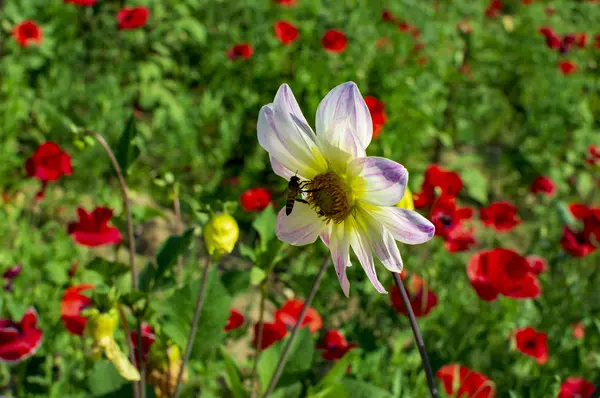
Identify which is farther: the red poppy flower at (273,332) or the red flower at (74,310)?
the red poppy flower at (273,332)

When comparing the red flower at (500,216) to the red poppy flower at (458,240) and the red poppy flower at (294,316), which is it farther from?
the red poppy flower at (294,316)

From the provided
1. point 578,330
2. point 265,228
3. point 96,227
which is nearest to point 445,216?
point 265,228

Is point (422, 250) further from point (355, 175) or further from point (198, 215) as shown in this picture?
point (355, 175)

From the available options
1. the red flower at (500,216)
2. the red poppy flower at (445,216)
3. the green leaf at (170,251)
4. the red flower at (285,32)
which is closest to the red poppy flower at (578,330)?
the red flower at (500,216)

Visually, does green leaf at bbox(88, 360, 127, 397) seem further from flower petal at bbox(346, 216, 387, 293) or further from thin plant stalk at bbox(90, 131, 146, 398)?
flower petal at bbox(346, 216, 387, 293)

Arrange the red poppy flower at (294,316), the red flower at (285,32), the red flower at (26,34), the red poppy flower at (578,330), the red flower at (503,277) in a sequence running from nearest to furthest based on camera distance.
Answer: the red flower at (503,277) < the red poppy flower at (294,316) < the red poppy flower at (578,330) < the red flower at (26,34) < the red flower at (285,32)

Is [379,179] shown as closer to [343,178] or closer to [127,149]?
[343,178]
